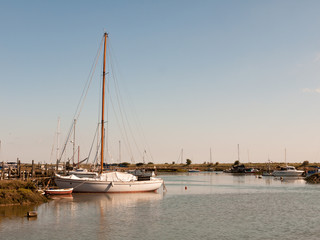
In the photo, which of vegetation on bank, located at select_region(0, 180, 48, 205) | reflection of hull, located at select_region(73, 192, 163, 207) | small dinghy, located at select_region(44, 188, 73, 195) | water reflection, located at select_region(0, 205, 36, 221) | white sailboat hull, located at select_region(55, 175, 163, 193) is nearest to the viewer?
water reflection, located at select_region(0, 205, 36, 221)

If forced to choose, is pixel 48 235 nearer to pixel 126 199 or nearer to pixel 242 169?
pixel 126 199

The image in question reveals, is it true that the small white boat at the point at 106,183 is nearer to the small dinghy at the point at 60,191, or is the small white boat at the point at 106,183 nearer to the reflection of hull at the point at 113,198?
the reflection of hull at the point at 113,198

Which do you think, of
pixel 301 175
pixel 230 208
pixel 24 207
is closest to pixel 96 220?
pixel 24 207

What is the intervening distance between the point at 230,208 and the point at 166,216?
10.2 metres

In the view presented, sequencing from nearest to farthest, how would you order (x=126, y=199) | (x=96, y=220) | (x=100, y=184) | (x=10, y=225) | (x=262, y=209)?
(x=10, y=225), (x=96, y=220), (x=262, y=209), (x=126, y=199), (x=100, y=184)

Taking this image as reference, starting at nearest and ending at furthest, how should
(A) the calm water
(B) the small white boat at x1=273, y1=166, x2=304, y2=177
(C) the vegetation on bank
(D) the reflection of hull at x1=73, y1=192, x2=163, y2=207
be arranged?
1. (A) the calm water
2. (C) the vegetation on bank
3. (D) the reflection of hull at x1=73, y1=192, x2=163, y2=207
4. (B) the small white boat at x1=273, y1=166, x2=304, y2=177

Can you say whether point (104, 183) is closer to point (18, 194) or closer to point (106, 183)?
point (106, 183)

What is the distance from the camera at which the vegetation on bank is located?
3700 cm

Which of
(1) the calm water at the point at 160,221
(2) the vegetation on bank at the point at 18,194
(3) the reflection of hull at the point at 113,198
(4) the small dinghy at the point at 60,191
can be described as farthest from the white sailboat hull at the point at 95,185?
(2) the vegetation on bank at the point at 18,194

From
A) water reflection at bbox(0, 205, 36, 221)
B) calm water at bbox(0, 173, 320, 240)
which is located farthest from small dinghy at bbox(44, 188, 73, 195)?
water reflection at bbox(0, 205, 36, 221)

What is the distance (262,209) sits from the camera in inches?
1566

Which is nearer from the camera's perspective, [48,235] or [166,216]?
[48,235]

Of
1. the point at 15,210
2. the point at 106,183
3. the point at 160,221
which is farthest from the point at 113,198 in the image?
the point at 160,221

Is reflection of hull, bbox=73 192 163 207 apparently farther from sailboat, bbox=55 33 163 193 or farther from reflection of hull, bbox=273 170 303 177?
reflection of hull, bbox=273 170 303 177
